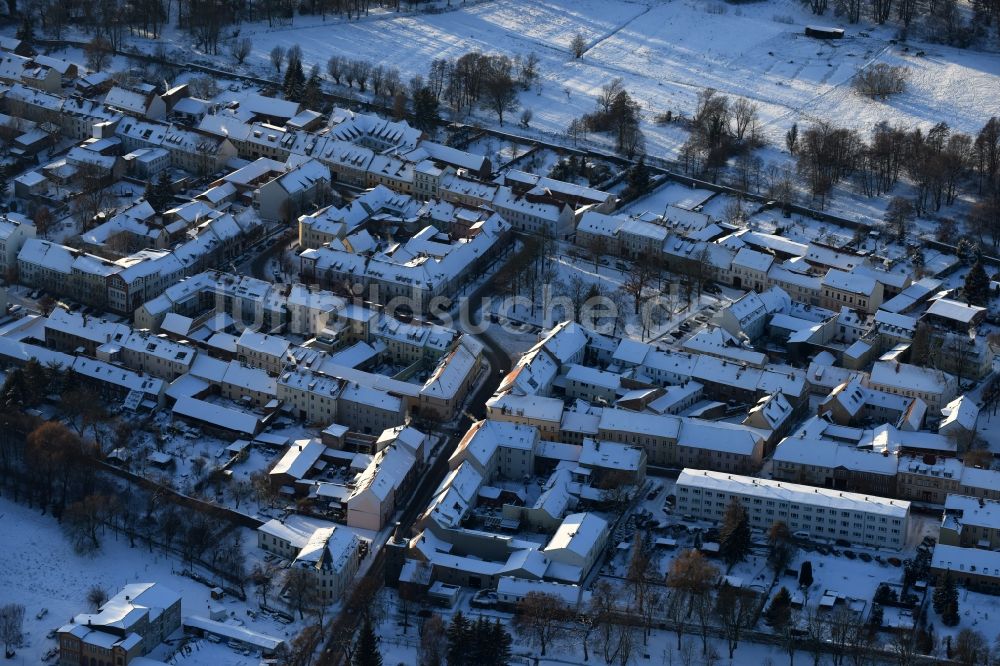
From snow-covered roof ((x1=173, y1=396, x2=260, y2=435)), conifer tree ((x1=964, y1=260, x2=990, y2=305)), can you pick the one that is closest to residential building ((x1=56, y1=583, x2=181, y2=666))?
snow-covered roof ((x1=173, y1=396, x2=260, y2=435))

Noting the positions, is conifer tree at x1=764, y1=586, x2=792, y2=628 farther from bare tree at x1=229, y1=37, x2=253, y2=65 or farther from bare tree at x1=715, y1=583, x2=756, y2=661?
Answer: bare tree at x1=229, y1=37, x2=253, y2=65

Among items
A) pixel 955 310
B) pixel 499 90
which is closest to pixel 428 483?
pixel 955 310

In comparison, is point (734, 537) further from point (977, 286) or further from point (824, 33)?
point (824, 33)

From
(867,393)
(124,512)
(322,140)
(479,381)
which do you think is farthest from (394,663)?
(322,140)

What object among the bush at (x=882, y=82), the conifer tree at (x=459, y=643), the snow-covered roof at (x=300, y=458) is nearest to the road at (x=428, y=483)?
the conifer tree at (x=459, y=643)

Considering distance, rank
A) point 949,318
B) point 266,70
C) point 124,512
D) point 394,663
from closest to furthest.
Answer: point 394,663, point 124,512, point 949,318, point 266,70

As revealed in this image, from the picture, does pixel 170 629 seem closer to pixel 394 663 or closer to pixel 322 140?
pixel 394 663
